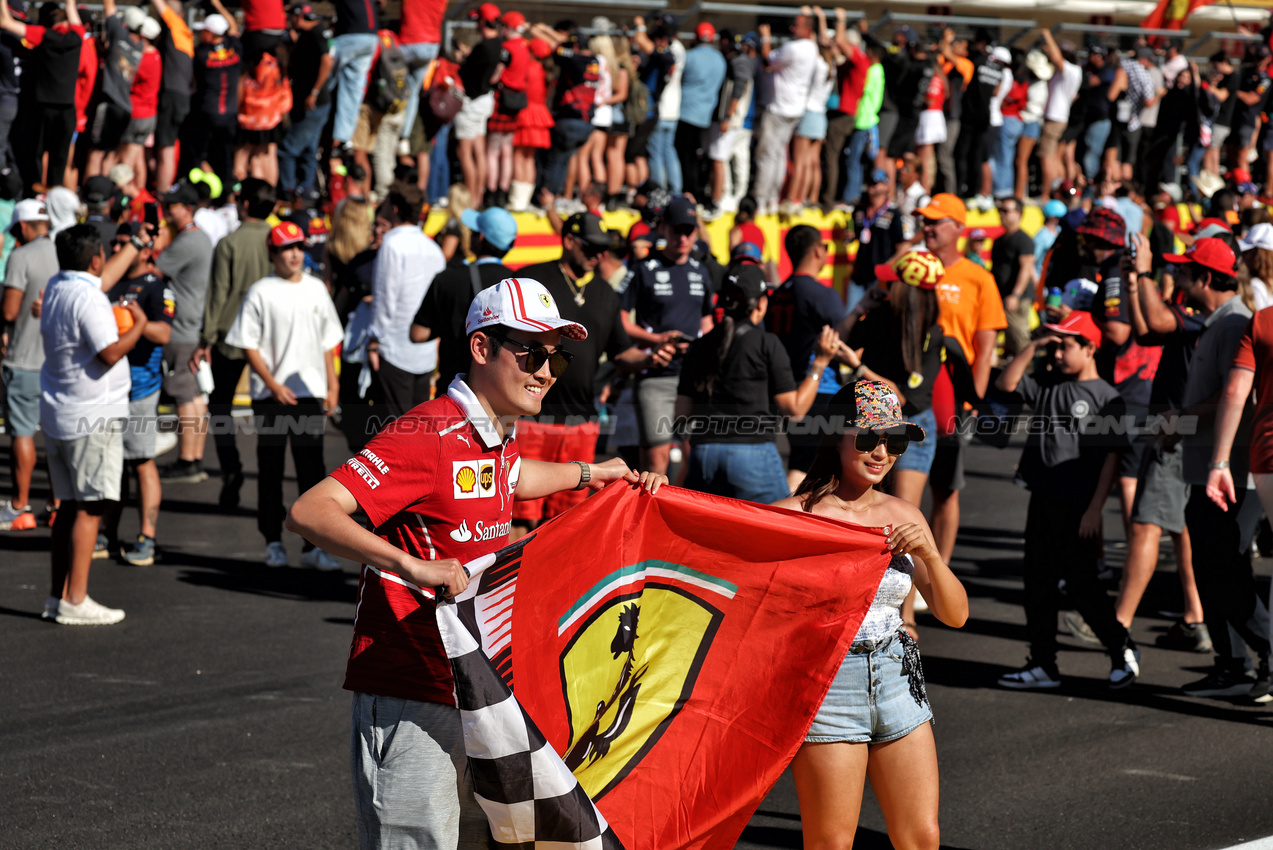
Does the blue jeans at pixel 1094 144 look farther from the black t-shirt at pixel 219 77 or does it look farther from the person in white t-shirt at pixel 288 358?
the person in white t-shirt at pixel 288 358

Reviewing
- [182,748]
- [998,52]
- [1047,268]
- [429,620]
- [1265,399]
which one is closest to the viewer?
[429,620]

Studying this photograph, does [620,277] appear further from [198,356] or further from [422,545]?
[422,545]

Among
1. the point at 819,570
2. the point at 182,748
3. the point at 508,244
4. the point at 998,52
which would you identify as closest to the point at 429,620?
the point at 819,570

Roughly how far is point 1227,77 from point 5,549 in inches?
802

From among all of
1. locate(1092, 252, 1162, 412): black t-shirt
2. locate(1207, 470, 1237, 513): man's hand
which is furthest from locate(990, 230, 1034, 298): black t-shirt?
Result: locate(1207, 470, 1237, 513): man's hand

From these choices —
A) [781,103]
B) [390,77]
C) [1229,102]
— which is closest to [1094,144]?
[1229,102]

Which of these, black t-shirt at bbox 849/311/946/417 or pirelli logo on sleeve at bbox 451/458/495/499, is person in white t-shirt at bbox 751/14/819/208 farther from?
pirelli logo on sleeve at bbox 451/458/495/499

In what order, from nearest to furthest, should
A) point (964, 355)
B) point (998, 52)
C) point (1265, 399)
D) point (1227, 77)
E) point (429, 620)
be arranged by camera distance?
point (429, 620) → point (1265, 399) → point (964, 355) → point (998, 52) → point (1227, 77)

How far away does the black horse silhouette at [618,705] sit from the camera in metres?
3.70

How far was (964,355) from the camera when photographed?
8211mm

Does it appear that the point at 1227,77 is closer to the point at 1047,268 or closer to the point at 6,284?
the point at 1047,268

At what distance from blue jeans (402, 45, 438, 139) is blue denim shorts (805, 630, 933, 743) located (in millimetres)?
12507

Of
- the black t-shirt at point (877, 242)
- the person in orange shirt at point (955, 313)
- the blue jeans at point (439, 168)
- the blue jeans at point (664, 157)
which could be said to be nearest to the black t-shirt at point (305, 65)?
the blue jeans at point (439, 168)

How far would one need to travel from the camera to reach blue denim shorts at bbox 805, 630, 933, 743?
13.3ft
